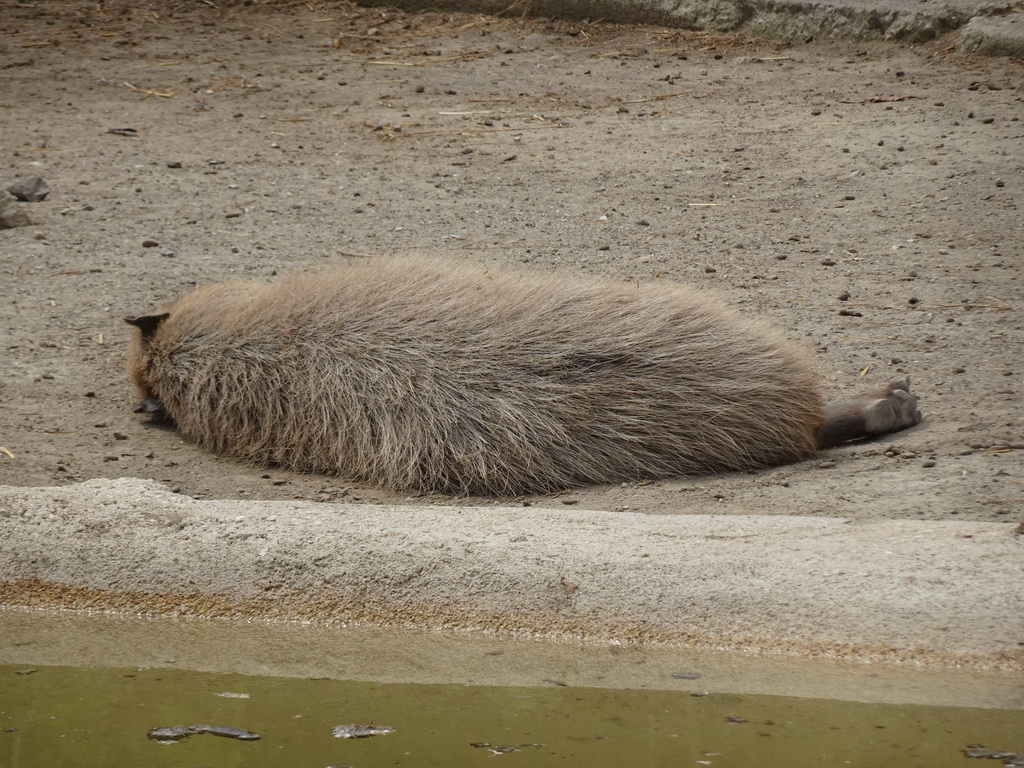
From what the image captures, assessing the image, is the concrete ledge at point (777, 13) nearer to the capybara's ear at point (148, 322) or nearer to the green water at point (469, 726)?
the capybara's ear at point (148, 322)

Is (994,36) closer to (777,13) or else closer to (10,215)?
(777,13)

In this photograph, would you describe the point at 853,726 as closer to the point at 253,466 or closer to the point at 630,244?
the point at 253,466

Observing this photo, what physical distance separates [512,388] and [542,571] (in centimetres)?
94

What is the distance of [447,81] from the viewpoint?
314 inches

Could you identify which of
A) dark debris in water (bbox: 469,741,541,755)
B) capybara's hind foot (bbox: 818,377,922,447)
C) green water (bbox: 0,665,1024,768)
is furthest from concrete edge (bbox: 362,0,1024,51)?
dark debris in water (bbox: 469,741,541,755)

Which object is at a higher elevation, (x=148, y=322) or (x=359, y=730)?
(x=148, y=322)

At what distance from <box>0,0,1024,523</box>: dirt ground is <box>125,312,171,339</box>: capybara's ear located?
33 cm

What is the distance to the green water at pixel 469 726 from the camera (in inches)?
82.5

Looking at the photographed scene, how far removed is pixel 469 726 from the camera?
2230 millimetres

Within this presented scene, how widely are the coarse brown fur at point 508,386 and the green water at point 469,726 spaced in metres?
1.17

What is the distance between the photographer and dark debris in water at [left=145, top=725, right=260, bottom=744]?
2191mm

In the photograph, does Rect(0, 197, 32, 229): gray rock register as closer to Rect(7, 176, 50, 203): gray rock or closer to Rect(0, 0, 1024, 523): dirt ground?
Rect(0, 0, 1024, 523): dirt ground

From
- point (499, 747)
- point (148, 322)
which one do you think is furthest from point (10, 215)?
point (499, 747)

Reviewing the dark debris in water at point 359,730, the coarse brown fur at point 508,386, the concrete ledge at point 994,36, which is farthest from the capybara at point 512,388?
the concrete ledge at point 994,36
